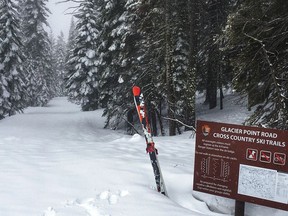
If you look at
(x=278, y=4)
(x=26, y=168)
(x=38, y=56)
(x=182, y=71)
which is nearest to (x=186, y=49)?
(x=182, y=71)

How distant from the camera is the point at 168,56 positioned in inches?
484

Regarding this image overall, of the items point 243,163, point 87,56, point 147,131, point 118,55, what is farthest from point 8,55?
point 243,163

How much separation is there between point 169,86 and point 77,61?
24.6 m

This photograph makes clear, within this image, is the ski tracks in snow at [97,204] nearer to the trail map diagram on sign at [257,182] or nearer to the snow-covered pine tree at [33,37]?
the trail map diagram on sign at [257,182]

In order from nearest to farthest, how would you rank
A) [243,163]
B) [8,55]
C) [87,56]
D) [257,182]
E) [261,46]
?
[257,182] < [243,163] < [261,46] < [8,55] < [87,56]

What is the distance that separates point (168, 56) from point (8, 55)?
68.4ft

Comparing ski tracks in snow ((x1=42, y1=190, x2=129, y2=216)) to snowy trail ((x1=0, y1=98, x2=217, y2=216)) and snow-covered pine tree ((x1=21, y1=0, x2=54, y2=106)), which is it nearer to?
snowy trail ((x1=0, y1=98, x2=217, y2=216))

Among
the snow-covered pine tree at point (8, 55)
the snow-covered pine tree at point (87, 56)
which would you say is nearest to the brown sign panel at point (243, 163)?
the snow-covered pine tree at point (8, 55)

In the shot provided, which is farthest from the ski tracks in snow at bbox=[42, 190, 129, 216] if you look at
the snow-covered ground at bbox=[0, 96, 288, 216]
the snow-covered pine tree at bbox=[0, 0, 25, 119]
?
the snow-covered pine tree at bbox=[0, 0, 25, 119]

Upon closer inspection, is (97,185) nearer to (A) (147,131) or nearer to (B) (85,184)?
(B) (85,184)

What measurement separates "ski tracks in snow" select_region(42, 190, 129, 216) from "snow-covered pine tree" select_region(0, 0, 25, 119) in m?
24.3

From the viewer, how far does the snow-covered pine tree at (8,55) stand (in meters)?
27.7

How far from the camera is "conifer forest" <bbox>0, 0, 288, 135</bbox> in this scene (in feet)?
23.0

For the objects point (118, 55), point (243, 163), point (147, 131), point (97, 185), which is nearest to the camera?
point (243, 163)
